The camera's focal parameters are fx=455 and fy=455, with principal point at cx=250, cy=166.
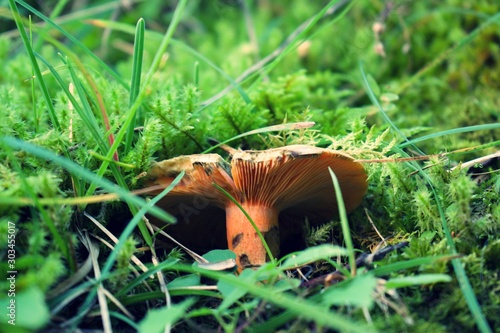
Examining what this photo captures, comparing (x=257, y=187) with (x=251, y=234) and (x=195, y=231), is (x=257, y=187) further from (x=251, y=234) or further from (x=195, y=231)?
(x=195, y=231)

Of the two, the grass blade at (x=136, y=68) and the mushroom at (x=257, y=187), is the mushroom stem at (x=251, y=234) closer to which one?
the mushroom at (x=257, y=187)

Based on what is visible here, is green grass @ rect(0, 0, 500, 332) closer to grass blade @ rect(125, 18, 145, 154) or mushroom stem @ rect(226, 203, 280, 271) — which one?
grass blade @ rect(125, 18, 145, 154)

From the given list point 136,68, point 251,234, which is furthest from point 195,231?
point 136,68

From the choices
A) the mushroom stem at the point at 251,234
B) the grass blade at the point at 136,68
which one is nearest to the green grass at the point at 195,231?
the grass blade at the point at 136,68

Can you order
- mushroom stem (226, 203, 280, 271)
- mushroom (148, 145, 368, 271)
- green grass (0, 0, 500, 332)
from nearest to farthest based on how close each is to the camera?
1. green grass (0, 0, 500, 332)
2. mushroom (148, 145, 368, 271)
3. mushroom stem (226, 203, 280, 271)

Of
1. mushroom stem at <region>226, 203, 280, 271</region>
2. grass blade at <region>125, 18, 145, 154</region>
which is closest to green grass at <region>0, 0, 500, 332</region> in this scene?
grass blade at <region>125, 18, 145, 154</region>

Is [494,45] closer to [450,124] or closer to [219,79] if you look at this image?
[450,124]

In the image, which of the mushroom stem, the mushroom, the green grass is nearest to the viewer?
the green grass
